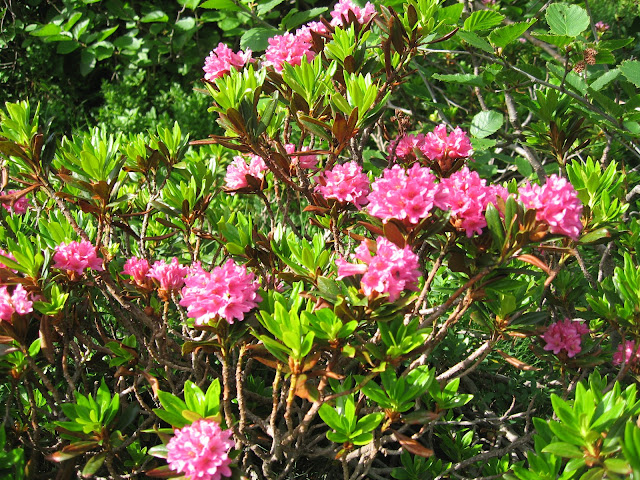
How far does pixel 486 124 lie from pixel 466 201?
127cm

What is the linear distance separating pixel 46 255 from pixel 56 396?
413 millimetres

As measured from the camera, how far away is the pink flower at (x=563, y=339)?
63.4 inches

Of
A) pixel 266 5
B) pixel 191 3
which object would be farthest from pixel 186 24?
pixel 266 5

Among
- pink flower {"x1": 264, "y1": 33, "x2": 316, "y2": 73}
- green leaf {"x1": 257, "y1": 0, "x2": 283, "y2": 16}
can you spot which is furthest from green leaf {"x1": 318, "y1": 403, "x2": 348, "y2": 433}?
green leaf {"x1": 257, "y1": 0, "x2": 283, "y2": 16}

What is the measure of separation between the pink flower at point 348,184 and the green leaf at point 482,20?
2.86 feet

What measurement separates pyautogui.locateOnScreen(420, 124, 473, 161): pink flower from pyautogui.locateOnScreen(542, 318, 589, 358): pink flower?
58 centimetres

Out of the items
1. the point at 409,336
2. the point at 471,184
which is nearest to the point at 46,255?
the point at 409,336

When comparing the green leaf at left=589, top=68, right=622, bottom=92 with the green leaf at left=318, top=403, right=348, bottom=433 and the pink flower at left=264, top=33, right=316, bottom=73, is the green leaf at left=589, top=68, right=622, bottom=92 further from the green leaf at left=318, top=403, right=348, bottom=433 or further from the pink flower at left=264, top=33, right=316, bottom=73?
the green leaf at left=318, top=403, right=348, bottom=433

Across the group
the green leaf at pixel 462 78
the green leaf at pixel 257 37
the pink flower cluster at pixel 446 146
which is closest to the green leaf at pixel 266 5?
Answer: the green leaf at pixel 257 37

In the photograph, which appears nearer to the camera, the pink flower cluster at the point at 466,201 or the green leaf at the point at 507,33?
the pink flower cluster at the point at 466,201

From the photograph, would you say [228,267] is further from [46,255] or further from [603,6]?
[603,6]

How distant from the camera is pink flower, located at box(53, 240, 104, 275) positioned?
1.46 meters

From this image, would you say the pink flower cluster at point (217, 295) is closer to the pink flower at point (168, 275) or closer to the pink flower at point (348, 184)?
the pink flower at point (168, 275)

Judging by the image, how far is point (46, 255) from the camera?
1443 mm
